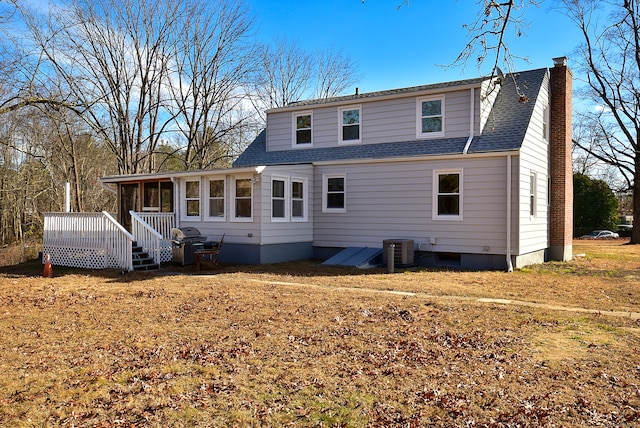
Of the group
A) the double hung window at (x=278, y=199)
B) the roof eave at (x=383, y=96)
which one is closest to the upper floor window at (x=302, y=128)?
the roof eave at (x=383, y=96)

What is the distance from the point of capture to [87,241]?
49.3 feet

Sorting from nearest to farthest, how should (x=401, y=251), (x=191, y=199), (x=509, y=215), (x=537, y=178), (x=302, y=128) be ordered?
(x=509, y=215) < (x=401, y=251) < (x=537, y=178) < (x=191, y=199) < (x=302, y=128)

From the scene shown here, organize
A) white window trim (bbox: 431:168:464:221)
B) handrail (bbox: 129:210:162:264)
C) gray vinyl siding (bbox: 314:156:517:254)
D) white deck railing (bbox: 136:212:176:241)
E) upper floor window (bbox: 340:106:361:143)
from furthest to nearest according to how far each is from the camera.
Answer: upper floor window (bbox: 340:106:361:143) → white deck railing (bbox: 136:212:176:241) → handrail (bbox: 129:210:162:264) → white window trim (bbox: 431:168:464:221) → gray vinyl siding (bbox: 314:156:517:254)

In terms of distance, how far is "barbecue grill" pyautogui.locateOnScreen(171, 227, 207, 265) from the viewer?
14.8 m

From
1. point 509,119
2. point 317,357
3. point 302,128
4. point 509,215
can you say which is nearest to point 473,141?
point 509,119

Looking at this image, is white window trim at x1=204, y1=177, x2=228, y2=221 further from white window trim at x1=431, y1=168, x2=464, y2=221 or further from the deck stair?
white window trim at x1=431, y1=168, x2=464, y2=221

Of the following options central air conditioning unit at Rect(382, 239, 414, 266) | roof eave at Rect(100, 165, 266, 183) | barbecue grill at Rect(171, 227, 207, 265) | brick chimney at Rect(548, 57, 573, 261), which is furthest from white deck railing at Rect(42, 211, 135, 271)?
brick chimney at Rect(548, 57, 573, 261)

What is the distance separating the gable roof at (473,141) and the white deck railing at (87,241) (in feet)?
19.7


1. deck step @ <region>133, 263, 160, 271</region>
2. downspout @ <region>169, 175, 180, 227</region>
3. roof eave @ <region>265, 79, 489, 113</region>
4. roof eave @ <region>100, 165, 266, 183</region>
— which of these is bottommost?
deck step @ <region>133, 263, 160, 271</region>

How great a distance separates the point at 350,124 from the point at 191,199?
5.84 m

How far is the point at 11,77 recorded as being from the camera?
41.5 feet

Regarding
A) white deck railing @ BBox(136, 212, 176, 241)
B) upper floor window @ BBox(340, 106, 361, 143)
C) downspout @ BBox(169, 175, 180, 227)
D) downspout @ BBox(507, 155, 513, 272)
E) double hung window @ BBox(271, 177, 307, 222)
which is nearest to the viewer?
downspout @ BBox(507, 155, 513, 272)

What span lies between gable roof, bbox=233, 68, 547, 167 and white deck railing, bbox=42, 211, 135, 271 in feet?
19.7

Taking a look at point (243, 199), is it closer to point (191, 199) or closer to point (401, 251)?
point (191, 199)
